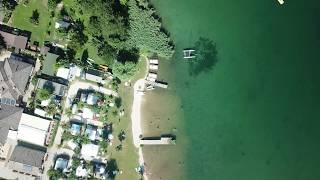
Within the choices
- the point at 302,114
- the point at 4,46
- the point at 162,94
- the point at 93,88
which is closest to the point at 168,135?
the point at 162,94

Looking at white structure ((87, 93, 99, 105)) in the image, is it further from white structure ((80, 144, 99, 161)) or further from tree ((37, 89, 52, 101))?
white structure ((80, 144, 99, 161))

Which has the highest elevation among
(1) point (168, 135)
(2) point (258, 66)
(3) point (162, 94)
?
(2) point (258, 66)

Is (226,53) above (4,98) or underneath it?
above

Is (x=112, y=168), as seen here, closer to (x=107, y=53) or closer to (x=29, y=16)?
(x=107, y=53)

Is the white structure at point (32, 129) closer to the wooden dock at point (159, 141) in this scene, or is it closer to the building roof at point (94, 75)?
the building roof at point (94, 75)

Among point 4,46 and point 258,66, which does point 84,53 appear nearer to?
point 4,46

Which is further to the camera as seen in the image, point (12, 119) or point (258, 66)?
point (258, 66)

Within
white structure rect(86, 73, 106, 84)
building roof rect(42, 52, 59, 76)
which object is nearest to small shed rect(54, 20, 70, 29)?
building roof rect(42, 52, 59, 76)
